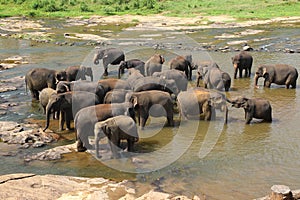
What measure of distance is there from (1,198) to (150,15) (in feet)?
122

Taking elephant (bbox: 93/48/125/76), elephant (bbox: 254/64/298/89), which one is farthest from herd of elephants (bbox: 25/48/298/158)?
elephant (bbox: 93/48/125/76)

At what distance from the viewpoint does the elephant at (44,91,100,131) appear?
418 inches

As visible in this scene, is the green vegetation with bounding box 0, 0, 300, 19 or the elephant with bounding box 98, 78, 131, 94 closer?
the elephant with bounding box 98, 78, 131, 94

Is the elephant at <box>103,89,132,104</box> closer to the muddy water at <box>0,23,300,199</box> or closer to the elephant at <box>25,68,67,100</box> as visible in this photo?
the muddy water at <box>0,23,300,199</box>

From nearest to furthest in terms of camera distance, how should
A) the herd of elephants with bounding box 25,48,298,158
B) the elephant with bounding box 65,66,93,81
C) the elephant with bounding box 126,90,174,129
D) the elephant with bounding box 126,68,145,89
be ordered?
the herd of elephants with bounding box 25,48,298,158
the elephant with bounding box 126,90,174,129
the elephant with bounding box 126,68,145,89
the elephant with bounding box 65,66,93,81

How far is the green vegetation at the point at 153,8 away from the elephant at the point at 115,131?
30.3 metres

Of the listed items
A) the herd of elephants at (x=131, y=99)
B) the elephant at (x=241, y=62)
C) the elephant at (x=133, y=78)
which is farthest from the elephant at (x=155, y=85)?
the elephant at (x=241, y=62)

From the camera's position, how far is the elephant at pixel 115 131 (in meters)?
8.99

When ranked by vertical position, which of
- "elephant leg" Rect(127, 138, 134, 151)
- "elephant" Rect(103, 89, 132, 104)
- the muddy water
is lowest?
the muddy water

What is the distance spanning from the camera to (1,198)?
6.89m

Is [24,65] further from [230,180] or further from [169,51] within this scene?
[230,180]

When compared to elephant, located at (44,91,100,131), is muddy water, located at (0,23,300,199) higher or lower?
lower

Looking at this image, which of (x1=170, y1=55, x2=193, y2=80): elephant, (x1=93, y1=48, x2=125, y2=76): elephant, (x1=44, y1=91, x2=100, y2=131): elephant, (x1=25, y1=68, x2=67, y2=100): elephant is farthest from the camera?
(x1=93, y1=48, x2=125, y2=76): elephant

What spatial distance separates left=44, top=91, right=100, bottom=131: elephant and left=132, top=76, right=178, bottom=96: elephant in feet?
5.70
